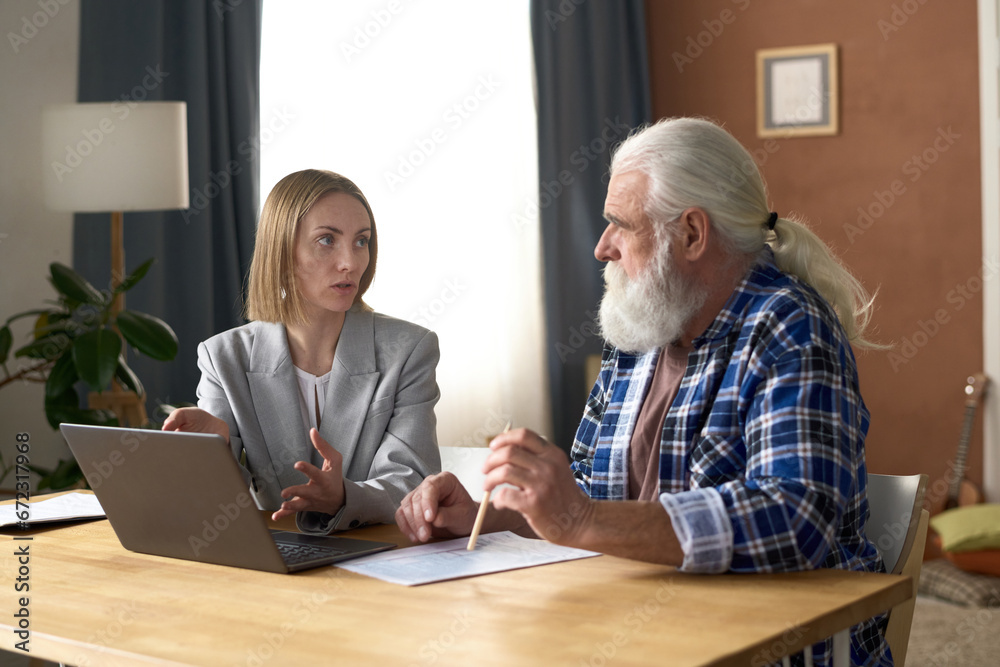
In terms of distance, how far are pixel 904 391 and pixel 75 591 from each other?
3894 millimetres

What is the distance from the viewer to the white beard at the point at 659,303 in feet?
5.74

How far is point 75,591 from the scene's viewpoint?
1383mm

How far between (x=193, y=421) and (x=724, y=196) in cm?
100

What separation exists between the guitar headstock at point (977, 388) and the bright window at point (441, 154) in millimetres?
1790

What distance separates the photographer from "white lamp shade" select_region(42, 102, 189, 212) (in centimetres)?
306

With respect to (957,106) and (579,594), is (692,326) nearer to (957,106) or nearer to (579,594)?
(579,594)

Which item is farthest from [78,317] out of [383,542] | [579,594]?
[579,594]

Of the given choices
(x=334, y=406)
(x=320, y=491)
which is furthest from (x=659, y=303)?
(x=334, y=406)

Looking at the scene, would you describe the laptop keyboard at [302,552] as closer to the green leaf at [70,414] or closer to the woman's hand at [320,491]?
the woman's hand at [320,491]

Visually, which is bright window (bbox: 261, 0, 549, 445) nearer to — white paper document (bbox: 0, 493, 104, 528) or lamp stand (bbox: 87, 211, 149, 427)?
lamp stand (bbox: 87, 211, 149, 427)

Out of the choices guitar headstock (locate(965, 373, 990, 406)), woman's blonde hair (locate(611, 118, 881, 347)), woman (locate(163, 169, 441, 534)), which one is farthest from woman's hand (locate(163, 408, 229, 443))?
guitar headstock (locate(965, 373, 990, 406))

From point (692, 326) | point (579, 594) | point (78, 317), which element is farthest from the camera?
point (78, 317)

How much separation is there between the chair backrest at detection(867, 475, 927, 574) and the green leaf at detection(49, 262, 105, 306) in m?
2.25

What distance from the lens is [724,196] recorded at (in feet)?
5.77
